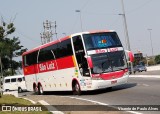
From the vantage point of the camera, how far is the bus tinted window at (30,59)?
30194mm

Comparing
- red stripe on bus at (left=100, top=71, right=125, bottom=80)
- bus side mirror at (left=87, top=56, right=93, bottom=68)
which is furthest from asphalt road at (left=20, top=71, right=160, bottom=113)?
bus side mirror at (left=87, top=56, right=93, bottom=68)

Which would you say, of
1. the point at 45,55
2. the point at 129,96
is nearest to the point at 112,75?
the point at 129,96

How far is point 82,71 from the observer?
73.8 feet

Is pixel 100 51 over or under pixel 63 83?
over

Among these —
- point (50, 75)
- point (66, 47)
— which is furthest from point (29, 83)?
point (66, 47)

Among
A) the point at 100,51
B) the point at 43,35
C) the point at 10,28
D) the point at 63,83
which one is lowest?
the point at 63,83

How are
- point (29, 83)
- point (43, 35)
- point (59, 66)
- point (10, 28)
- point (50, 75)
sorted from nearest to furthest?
point (10, 28)
point (59, 66)
point (50, 75)
point (29, 83)
point (43, 35)

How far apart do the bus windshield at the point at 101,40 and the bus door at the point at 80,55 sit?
1.31ft

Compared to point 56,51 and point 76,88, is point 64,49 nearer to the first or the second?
point 56,51

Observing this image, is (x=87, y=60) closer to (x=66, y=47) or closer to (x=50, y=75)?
(x=66, y=47)

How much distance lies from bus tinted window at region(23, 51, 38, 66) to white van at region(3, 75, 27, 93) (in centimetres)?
1503

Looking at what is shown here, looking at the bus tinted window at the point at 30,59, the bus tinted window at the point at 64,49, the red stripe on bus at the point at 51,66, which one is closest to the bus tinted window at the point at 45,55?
the red stripe on bus at the point at 51,66

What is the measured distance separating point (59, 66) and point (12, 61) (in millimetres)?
60611

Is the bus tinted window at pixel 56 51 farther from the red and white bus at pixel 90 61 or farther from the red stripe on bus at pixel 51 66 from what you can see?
the red stripe on bus at pixel 51 66
